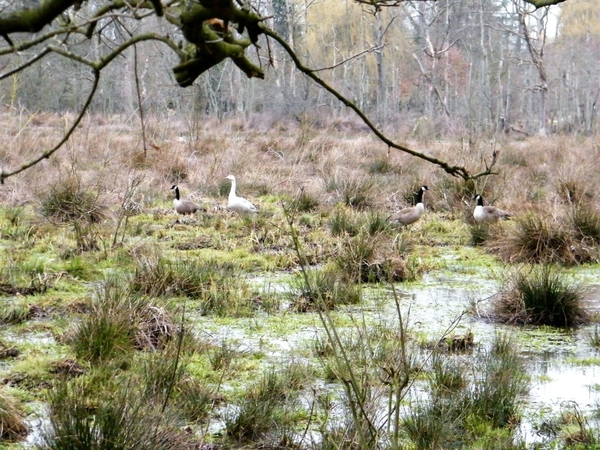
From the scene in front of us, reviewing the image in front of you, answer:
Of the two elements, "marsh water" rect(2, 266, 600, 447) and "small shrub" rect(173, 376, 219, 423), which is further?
"marsh water" rect(2, 266, 600, 447)

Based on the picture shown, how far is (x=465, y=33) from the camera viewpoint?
46406 mm

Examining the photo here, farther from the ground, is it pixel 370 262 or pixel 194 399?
pixel 194 399

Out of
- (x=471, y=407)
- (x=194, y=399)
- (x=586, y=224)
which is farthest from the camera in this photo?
(x=586, y=224)

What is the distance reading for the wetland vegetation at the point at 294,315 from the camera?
4105 mm

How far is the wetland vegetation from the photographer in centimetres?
411

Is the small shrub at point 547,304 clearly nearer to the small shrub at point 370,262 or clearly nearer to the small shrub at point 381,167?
the small shrub at point 370,262

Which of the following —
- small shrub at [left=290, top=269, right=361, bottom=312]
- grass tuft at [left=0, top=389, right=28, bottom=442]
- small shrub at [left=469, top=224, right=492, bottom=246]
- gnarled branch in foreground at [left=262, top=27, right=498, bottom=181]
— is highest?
gnarled branch in foreground at [left=262, top=27, right=498, bottom=181]

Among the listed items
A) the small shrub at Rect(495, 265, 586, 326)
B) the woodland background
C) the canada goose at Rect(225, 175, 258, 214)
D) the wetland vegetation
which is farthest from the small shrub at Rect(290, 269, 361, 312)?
the woodland background

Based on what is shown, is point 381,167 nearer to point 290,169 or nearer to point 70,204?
point 290,169

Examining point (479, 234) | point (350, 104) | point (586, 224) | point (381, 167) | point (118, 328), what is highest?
point (350, 104)

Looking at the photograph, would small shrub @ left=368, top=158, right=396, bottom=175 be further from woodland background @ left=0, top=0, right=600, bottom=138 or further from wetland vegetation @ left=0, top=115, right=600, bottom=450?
woodland background @ left=0, top=0, right=600, bottom=138

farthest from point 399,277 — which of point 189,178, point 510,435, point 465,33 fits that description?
point 465,33

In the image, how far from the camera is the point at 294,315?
22.1 feet

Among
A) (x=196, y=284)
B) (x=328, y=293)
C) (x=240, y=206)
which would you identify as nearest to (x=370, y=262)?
(x=328, y=293)
